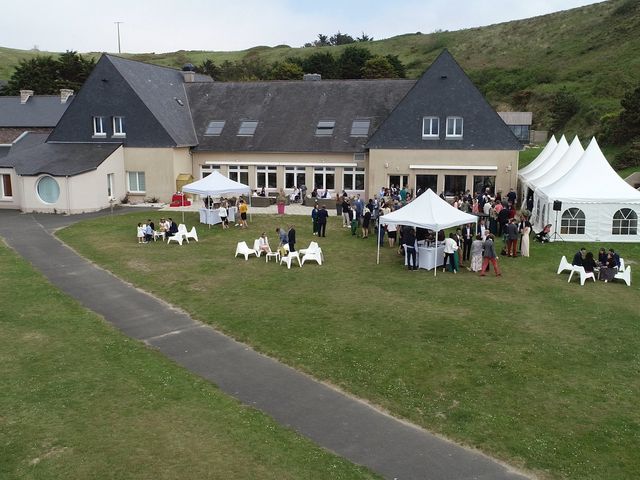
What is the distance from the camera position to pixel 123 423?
8.75 meters

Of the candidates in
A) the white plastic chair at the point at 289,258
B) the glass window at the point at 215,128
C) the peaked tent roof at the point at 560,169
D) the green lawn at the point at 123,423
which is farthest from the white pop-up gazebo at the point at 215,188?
the green lawn at the point at 123,423

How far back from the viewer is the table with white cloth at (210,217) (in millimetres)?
25531


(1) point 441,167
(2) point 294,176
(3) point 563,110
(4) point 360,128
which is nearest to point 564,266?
(1) point 441,167

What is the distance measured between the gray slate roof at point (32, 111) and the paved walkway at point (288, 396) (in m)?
24.6

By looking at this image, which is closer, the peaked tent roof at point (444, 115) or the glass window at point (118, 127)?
the peaked tent roof at point (444, 115)

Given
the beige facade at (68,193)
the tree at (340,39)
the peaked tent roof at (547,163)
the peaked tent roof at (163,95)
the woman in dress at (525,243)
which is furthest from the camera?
the tree at (340,39)

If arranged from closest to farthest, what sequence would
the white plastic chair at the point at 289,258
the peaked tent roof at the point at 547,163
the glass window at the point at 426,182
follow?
1. the white plastic chair at the point at 289,258
2. the peaked tent roof at the point at 547,163
3. the glass window at the point at 426,182

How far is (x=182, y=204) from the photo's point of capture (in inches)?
1220

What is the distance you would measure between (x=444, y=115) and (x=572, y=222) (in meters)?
10.8

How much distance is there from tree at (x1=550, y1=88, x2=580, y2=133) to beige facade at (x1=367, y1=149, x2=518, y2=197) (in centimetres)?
2710

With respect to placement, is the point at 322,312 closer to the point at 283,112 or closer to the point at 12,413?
the point at 12,413

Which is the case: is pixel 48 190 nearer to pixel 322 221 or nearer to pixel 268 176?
pixel 268 176

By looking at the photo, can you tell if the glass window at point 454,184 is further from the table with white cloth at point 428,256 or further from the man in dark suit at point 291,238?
the man in dark suit at point 291,238

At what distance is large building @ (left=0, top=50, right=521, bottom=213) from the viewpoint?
30.4m
